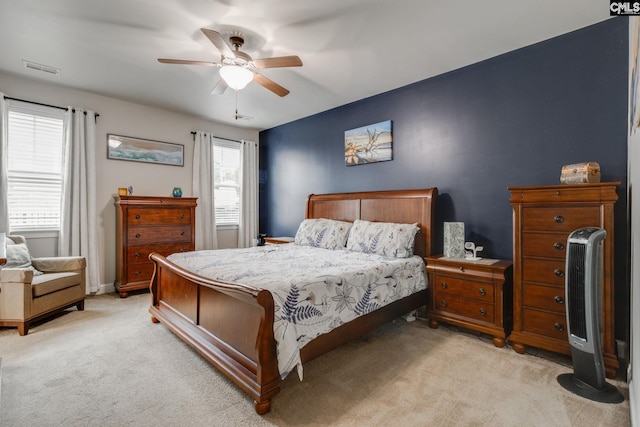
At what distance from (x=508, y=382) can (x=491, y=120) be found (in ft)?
8.15

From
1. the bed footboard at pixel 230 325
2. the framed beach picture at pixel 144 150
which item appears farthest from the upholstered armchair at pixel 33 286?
the framed beach picture at pixel 144 150

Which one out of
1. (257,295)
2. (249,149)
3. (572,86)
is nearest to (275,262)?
(257,295)

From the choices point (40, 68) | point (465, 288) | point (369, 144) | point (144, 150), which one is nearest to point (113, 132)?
point (144, 150)

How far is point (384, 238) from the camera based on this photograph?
3422 mm

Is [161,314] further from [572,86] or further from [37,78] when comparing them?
[572,86]

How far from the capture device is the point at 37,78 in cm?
377

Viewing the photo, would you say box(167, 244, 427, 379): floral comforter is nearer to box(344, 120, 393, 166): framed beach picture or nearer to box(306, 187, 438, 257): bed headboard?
box(306, 187, 438, 257): bed headboard

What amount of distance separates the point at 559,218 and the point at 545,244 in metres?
0.23

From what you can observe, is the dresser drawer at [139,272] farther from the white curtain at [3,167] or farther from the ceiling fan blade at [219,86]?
the ceiling fan blade at [219,86]

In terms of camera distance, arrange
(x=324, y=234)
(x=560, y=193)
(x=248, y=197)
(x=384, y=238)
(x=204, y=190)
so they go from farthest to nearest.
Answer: (x=248, y=197) → (x=204, y=190) → (x=324, y=234) → (x=384, y=238) → (x=560, y=193)

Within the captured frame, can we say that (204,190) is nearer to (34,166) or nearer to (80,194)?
(80,194)

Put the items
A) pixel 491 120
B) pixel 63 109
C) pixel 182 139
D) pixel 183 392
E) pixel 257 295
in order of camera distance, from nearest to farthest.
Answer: pixel 257 295, pixel 183 392, pixel 491 120, pixel 63 109, pixel 182 139

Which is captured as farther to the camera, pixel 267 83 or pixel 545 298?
pixel 267 83

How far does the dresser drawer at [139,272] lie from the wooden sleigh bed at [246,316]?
1268mm
